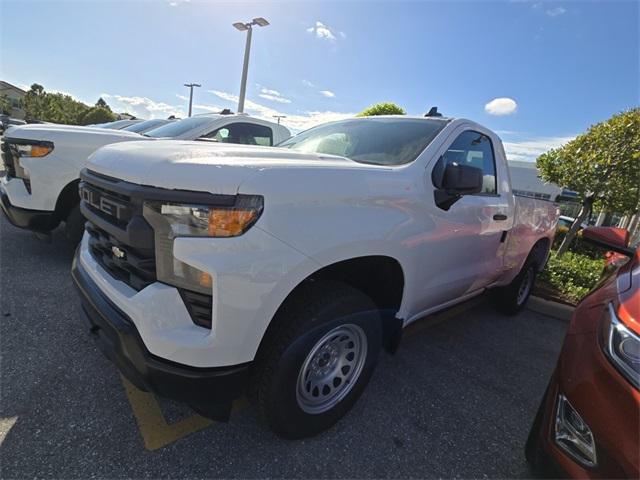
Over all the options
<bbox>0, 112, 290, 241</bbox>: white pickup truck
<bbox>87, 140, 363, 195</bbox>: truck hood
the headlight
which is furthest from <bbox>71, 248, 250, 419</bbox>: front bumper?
the headlight

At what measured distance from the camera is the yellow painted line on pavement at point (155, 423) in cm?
191

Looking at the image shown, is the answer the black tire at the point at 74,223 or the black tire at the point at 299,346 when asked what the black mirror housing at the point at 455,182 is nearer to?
the black tire at the point at 299,346

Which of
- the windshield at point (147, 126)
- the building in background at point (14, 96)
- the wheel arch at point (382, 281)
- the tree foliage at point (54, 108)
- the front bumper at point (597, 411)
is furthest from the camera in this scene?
the building in background at point (14, 96)

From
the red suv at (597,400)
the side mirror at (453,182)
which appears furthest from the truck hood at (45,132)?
the red suv at (597,400)

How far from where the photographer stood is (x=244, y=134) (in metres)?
5.19

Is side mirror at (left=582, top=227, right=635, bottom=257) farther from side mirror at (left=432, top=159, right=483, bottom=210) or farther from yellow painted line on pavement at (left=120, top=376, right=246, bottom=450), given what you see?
yellow painted line on pavement at (left=120, top=376, right=246, bottom=450)

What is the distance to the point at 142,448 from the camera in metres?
1.84

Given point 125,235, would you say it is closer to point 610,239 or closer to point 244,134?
point 610,239

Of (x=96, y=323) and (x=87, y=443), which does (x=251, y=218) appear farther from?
(x=87, y=443)

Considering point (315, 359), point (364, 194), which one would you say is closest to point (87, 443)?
point (315, 359)

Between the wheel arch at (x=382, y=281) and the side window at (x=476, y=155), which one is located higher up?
the side window at (x=476, y=155)

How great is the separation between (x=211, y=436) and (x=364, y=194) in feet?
5.13

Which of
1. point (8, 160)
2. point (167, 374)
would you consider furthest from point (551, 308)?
point (8, 160)

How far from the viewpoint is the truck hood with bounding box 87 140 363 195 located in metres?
1.45
